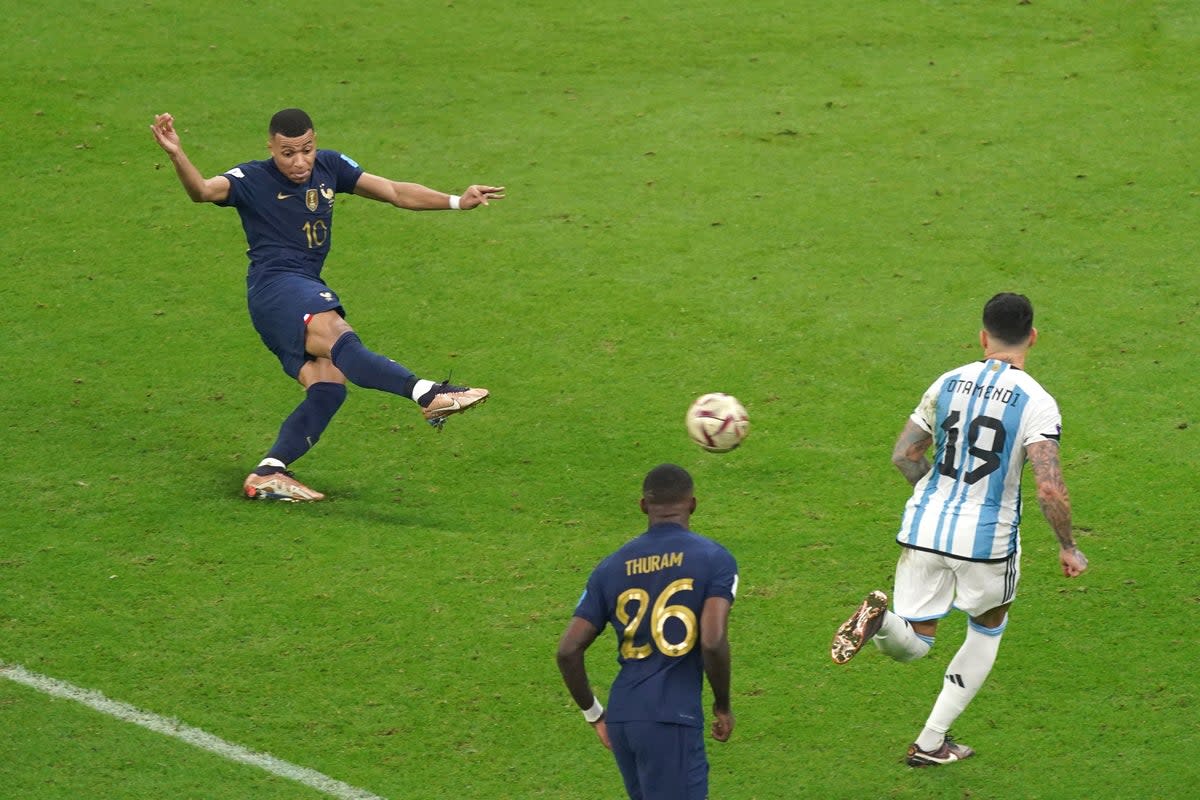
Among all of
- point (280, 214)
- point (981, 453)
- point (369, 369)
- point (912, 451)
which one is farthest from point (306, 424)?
point (981, 453)

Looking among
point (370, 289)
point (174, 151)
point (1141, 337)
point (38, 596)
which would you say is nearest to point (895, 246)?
point (1141, 337)

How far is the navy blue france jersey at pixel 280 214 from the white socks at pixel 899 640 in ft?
14.9

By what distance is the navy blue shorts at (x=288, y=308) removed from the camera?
30.0 feet

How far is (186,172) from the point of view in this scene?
29.0 feet

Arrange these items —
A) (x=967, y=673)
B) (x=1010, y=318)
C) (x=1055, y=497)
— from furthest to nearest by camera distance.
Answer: (x=967, y=673), (x=1010, y=318), (x=1055, y=497)

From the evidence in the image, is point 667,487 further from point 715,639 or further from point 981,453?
point 981,453

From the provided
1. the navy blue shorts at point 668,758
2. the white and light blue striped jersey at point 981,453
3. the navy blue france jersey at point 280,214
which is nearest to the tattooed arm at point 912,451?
the white and light blue striped jersey at point 981,453

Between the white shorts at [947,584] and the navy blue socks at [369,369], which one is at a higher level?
the navy blue socks at [369,369]

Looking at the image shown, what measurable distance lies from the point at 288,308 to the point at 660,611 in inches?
178

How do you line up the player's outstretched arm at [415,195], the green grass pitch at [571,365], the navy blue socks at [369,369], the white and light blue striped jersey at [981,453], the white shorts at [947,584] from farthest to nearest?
the player's outstretched arm at [415,195] → the navy blue socks at [369,369] → the green grass pitch at [571,365] → the white shorts at [947,584] → the white and light blue striped jersey at [981,453]

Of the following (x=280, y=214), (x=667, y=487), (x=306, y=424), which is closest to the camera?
(x=667, y=487)

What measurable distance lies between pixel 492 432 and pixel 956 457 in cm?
433

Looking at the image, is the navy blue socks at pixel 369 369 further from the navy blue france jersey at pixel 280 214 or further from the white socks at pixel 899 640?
the white socks at pixel 899 640

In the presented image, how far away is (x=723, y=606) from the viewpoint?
530 centimetres
